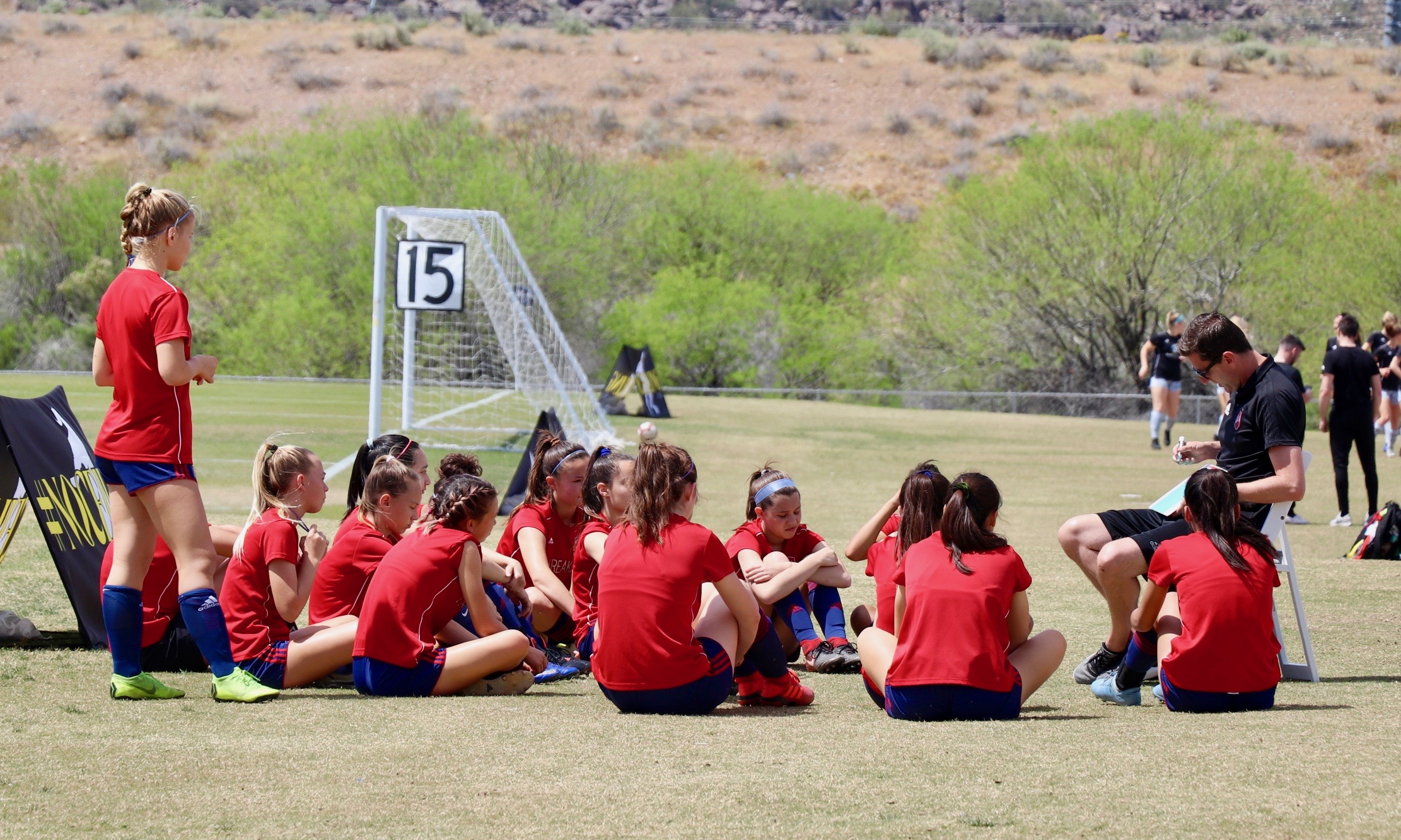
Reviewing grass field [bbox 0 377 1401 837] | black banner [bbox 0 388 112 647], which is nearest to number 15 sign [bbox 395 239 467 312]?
grass field [bbox 0 377 1401 837]

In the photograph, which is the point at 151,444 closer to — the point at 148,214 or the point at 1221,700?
the point at 148,214

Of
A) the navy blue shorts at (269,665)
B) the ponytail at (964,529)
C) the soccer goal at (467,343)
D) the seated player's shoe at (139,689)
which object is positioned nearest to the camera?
the ponytail at (964,529)

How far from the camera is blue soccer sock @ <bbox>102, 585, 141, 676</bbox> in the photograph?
4984mm

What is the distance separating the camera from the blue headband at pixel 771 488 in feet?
20.2

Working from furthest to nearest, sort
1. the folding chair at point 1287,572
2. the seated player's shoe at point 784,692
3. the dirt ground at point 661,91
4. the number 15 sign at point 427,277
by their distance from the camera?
the dirt ground at point 661,91, the number 15 sign at point 427,277, the folding chair at point 1287,572, the seated player's shoe at point 784,692

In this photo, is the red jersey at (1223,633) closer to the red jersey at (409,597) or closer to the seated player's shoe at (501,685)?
the seated player's shoe at (501,685)

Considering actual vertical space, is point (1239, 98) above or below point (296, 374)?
above

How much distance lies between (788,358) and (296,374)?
12.4 metres

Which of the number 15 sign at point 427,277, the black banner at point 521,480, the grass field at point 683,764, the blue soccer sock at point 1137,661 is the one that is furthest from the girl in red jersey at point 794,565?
the number 15 sign at point 427,277

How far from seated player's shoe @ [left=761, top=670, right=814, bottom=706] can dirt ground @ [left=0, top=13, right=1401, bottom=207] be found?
170 ft

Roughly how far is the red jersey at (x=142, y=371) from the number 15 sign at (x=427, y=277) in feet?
32.7

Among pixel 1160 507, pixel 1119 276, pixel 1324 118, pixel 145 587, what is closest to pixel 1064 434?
pixel 1119 276

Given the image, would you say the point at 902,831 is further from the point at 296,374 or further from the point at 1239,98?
the point at 1239,98

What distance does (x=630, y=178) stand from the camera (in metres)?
38.7
